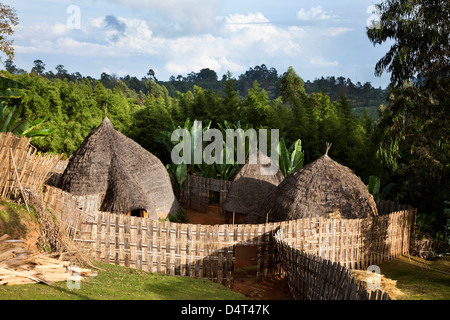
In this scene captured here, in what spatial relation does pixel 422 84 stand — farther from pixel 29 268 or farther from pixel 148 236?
pixel 29 268

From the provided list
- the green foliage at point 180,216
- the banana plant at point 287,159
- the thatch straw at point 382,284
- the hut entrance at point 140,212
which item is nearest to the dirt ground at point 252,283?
the thatch straw at point 382,284

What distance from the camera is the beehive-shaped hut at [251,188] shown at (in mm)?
13812

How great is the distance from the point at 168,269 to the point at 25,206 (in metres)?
3.07

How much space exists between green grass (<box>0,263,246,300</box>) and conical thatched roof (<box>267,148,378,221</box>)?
11.3 feet

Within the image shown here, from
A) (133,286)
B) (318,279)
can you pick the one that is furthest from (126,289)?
(318,279)

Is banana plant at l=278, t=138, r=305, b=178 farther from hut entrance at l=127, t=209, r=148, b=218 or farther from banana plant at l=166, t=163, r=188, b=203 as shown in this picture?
hut entrance at l=127, t=209, r=148, b=218

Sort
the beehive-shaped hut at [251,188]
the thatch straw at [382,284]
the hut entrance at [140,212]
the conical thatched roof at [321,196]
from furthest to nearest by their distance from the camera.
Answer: the beehive-shaped hut at [251,188] → the hut entrance at [140,212] → the conical thatched roof at [321,196] → the thatch straw at [382,284]

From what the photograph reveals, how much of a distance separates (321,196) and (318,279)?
429 centimetres

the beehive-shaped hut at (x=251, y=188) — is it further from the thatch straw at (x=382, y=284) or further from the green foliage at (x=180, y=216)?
the thatch straw at (x=382, y=284)

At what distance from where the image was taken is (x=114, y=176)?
503 inches

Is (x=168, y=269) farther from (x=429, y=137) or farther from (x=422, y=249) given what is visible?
(x=429, y=137)

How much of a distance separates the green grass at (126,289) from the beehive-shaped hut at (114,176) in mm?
3963

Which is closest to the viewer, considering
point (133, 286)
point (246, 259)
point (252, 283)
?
point (133, 286)
